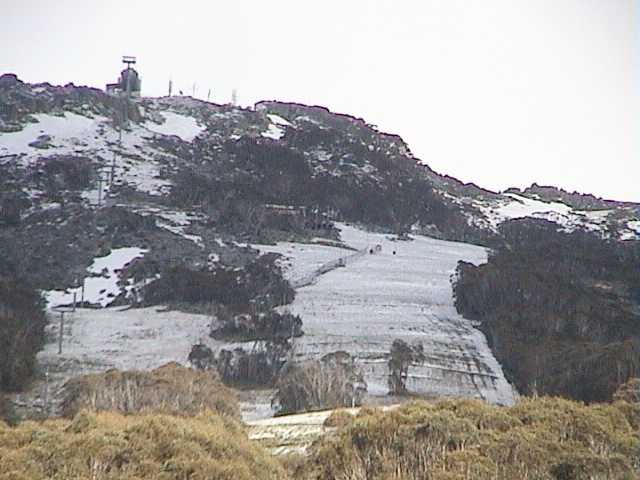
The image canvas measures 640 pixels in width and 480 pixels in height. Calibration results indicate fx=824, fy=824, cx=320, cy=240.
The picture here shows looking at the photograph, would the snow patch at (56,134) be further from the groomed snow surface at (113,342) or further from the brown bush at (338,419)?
the brown bush at (338,419)

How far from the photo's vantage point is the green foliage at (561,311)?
25.0 meters

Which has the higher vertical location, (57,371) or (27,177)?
(27,177)

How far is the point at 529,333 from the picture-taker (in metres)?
33.7

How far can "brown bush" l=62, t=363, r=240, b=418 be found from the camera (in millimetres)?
17219

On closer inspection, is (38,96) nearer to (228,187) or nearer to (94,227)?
(228,187)

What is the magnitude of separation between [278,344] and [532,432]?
21.0 meters

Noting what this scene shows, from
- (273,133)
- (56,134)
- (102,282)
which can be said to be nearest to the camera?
(102,282)

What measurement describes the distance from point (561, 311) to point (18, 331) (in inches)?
891

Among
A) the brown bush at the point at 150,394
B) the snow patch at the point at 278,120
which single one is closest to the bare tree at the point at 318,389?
the brown bush at the point at 150,394

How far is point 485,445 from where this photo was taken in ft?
31.9

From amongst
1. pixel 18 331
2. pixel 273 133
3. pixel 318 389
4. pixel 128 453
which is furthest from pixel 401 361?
pixel 273 133

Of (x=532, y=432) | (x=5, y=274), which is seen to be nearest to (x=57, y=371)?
(x=5, y=274)

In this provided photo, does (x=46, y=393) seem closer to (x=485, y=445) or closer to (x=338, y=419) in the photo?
(x=338, y=419)

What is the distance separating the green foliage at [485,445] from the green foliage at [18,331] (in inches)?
640
